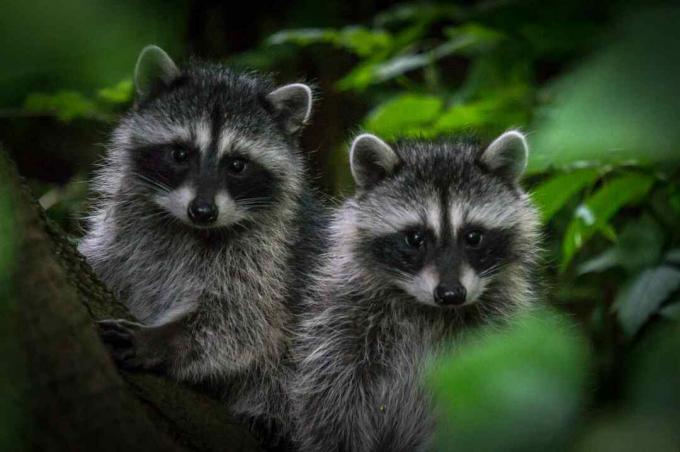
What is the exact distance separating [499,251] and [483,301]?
235 millimetres

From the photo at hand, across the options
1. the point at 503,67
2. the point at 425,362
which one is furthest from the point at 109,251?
the point at 503,67

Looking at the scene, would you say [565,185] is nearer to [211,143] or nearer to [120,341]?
[211,143]

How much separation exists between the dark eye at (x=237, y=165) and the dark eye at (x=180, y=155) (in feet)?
0.68

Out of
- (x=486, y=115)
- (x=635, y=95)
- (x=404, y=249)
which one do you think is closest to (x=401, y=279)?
(x=404, y=249)

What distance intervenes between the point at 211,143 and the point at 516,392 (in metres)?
3.39

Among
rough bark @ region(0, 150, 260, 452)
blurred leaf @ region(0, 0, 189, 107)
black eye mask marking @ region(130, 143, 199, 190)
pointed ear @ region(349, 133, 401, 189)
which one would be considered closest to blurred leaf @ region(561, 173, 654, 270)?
pointed ear @ region(349, 133, 401, 189)

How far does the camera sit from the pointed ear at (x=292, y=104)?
4305 millimetres

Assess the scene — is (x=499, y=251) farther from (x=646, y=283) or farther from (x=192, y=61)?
(x=192, y=61)

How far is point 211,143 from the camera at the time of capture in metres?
3.99

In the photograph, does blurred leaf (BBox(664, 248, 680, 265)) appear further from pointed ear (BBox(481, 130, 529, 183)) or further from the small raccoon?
pointed ear (BBox(481, 130, 529, 183))

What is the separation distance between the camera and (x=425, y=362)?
3713mm

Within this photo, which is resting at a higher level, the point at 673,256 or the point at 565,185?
the point at 565,185

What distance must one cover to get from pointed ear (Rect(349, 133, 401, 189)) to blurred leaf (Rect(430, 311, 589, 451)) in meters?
3.19

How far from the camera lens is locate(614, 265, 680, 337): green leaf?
3.34 metres
